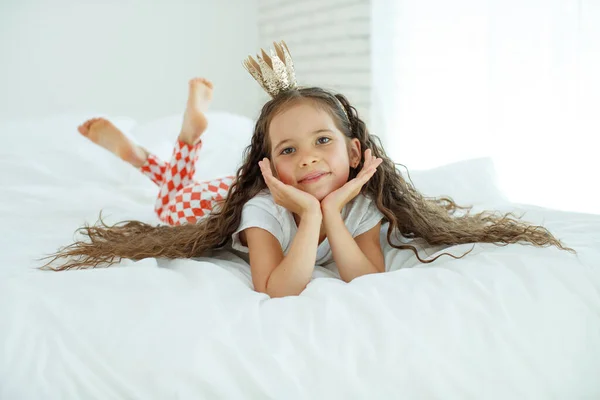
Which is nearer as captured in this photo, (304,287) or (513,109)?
(304,287)

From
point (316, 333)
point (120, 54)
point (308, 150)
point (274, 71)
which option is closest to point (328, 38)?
point (120, 54)

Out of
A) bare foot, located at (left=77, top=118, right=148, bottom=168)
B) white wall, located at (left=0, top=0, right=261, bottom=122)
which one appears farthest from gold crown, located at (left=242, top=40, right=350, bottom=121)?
white wall, located at (left=0, top=0, right=261, bottom=122)

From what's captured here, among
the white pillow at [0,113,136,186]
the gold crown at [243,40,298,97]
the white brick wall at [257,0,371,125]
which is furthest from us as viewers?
the white brick wall at [257,0,371,125]

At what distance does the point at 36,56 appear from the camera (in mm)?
3111

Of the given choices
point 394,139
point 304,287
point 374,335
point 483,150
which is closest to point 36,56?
point 394,139

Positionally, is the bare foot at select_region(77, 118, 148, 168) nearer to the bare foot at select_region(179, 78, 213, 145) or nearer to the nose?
the bare foot at select_region(179, 78, 213, 145)

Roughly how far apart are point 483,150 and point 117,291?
2.14m

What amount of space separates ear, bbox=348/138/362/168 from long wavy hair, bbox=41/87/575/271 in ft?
0.05

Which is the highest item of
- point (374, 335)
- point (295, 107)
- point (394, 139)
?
point (295, 107)

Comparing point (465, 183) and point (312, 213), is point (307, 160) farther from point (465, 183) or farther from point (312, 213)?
point (465, 183)

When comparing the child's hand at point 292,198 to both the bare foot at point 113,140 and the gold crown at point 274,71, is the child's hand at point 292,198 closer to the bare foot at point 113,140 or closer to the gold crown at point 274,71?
the gold crown at point 274,71

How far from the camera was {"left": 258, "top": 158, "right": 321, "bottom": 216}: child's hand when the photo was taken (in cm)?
116

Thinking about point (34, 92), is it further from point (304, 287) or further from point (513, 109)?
point (304, 287)

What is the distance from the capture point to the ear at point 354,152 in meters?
1.36
